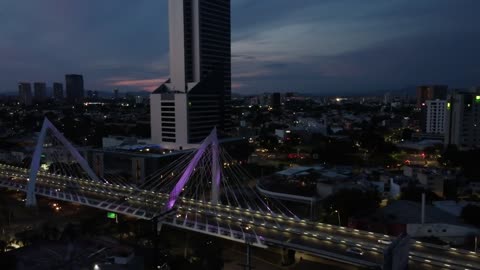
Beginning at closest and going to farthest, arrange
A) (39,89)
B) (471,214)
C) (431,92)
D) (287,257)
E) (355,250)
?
1. (355,250)
2. (287,257)
3. (471,214)
4. (431,92)
5. (39,89)

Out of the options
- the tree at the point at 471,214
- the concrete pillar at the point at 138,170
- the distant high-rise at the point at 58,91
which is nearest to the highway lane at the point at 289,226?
the tree at the point at 471,214

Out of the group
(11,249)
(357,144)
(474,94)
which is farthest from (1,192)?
(474,94)

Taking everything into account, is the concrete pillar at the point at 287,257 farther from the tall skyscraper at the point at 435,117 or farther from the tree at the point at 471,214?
the tall skyscraper at the point at 435,117

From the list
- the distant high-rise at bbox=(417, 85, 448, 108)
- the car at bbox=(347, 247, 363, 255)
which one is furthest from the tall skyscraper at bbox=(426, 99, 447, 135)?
the distant high-rise at bbox=(417, 85, 448, 108)

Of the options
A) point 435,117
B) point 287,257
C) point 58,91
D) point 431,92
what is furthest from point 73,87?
point 287,257

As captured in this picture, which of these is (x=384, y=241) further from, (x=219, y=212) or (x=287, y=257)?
(x=219, y=212)

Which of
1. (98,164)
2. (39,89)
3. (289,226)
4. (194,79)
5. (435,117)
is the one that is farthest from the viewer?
(39,89)

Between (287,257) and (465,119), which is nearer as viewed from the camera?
(287,257)

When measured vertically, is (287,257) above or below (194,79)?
below

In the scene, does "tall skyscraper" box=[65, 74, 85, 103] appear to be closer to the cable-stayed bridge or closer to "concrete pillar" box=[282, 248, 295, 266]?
the cable-stayed bridge
